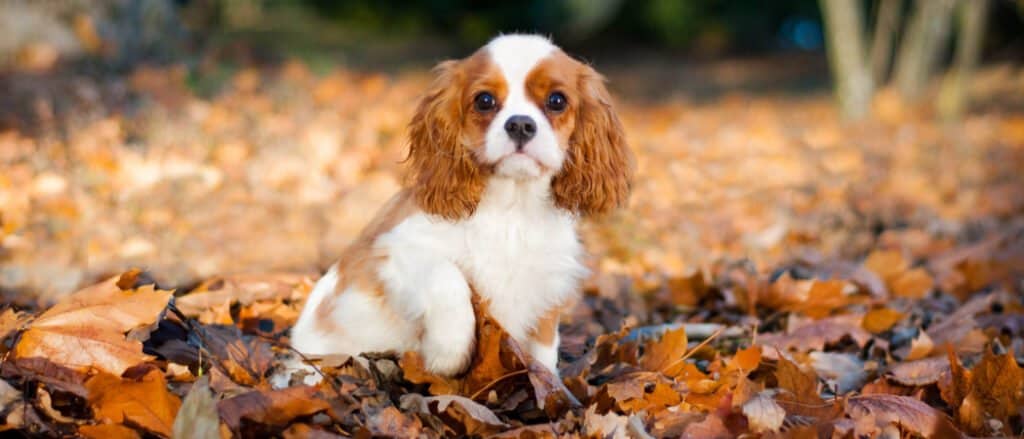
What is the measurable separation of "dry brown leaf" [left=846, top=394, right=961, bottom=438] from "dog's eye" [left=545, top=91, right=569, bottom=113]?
114 cm

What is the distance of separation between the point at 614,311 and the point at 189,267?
1936mm

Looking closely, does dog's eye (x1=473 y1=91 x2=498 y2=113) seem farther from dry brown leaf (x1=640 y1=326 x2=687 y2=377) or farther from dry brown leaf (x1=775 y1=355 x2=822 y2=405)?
dry brown leaf (x1=775 y1=355 x2=822 y2=405)

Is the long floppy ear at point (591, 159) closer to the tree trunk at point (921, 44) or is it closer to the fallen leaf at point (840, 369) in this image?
the fallen leaf at point (840, 369)

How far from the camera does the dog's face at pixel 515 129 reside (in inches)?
106

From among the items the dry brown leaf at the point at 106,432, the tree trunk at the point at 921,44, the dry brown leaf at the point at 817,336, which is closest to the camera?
the dry brown leaf at the point at 106,432

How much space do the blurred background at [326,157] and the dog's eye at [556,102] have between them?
3.89 feet

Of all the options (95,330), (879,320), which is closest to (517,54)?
(95,330)

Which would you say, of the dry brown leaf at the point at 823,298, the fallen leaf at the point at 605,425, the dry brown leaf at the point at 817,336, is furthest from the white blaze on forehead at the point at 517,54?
the dry brown leaf at the point at 823,298

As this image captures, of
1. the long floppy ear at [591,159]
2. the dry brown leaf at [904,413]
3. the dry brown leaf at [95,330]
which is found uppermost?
the long floppy ear at [591,159]

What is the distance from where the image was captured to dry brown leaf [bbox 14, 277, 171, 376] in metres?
2.19

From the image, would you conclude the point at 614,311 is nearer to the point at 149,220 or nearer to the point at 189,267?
the point at 189,267

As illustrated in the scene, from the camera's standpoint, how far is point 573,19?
15.8 metres

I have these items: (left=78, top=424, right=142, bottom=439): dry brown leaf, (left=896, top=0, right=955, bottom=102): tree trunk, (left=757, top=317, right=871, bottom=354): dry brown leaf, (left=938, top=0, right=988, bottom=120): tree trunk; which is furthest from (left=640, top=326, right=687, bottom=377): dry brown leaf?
(left=896, top=0, right=955, bottom=102): tree trunk

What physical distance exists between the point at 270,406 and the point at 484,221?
0.91 metres
